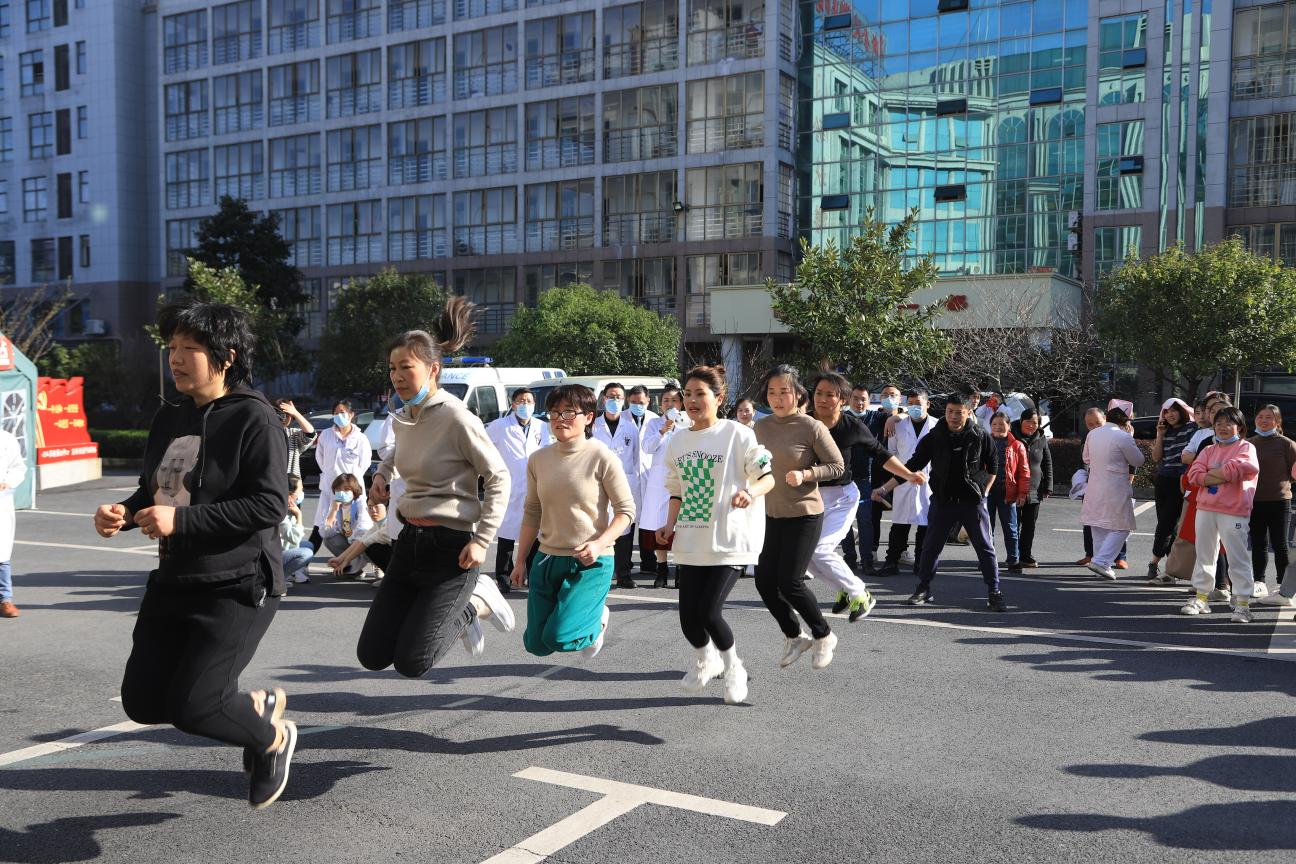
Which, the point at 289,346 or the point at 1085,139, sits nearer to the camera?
the point at 1085,139

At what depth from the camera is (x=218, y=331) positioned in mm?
4117

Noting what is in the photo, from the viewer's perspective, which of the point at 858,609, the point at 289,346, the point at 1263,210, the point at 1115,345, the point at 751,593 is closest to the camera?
the point at 858,609

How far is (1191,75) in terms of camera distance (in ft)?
118

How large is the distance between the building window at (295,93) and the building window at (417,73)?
421 cm

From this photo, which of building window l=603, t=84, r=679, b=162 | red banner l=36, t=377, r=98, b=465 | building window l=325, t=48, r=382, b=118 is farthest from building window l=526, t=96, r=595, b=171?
red banner l=36, t=377, r=98, b=465

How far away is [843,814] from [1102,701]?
248cm

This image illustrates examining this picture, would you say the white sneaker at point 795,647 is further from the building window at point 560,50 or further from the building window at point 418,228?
the building window at point 418,228

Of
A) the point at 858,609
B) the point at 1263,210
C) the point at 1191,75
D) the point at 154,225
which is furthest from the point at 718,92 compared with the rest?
the point at 858,609

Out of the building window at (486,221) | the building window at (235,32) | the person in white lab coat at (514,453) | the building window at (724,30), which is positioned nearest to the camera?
the person in white lab coat at (514,453)

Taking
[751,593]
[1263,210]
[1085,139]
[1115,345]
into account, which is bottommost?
[751,593]

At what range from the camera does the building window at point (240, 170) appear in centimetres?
5191

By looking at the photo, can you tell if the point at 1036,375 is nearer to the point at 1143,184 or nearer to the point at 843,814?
the point at 1143,184

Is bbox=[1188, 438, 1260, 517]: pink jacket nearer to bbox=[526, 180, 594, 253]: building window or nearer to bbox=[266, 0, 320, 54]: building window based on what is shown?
bbox=[526, 180, 594, 253]: building window

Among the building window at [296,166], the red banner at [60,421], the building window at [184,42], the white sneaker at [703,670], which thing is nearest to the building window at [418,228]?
the building window at [296,166]
